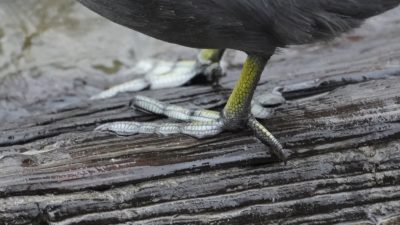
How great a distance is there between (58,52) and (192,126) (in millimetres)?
1856

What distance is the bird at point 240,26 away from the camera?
238cm

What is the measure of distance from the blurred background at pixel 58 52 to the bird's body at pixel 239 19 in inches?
58.6

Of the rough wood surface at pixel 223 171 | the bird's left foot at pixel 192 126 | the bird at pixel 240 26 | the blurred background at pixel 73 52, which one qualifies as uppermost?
the blurred background at pixel 73 52

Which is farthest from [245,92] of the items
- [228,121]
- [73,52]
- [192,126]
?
[73,52]

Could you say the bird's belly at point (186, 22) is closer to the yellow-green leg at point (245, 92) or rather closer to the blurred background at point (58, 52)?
the yellow-green leg at point (245, 92)

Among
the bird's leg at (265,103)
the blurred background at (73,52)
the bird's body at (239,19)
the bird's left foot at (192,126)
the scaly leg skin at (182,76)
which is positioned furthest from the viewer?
the blurred background at (73,52)

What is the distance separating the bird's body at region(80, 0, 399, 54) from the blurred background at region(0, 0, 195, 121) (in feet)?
4.88

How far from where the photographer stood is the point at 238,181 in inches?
97.9

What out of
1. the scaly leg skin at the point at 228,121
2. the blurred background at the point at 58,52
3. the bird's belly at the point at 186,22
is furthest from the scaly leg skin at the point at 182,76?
the bird's belly at the point at 186,22

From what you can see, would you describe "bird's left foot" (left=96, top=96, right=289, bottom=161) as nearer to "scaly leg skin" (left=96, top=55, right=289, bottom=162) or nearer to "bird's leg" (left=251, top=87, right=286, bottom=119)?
"scaly leg skin" (left=96, top=55, right=289, bottom=162)

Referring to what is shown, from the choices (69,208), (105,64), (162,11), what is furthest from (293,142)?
(105,64)

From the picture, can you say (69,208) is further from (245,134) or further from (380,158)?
(380,158)

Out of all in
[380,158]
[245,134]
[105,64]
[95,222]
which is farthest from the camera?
[105,64]

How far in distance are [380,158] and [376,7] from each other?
58 cm
